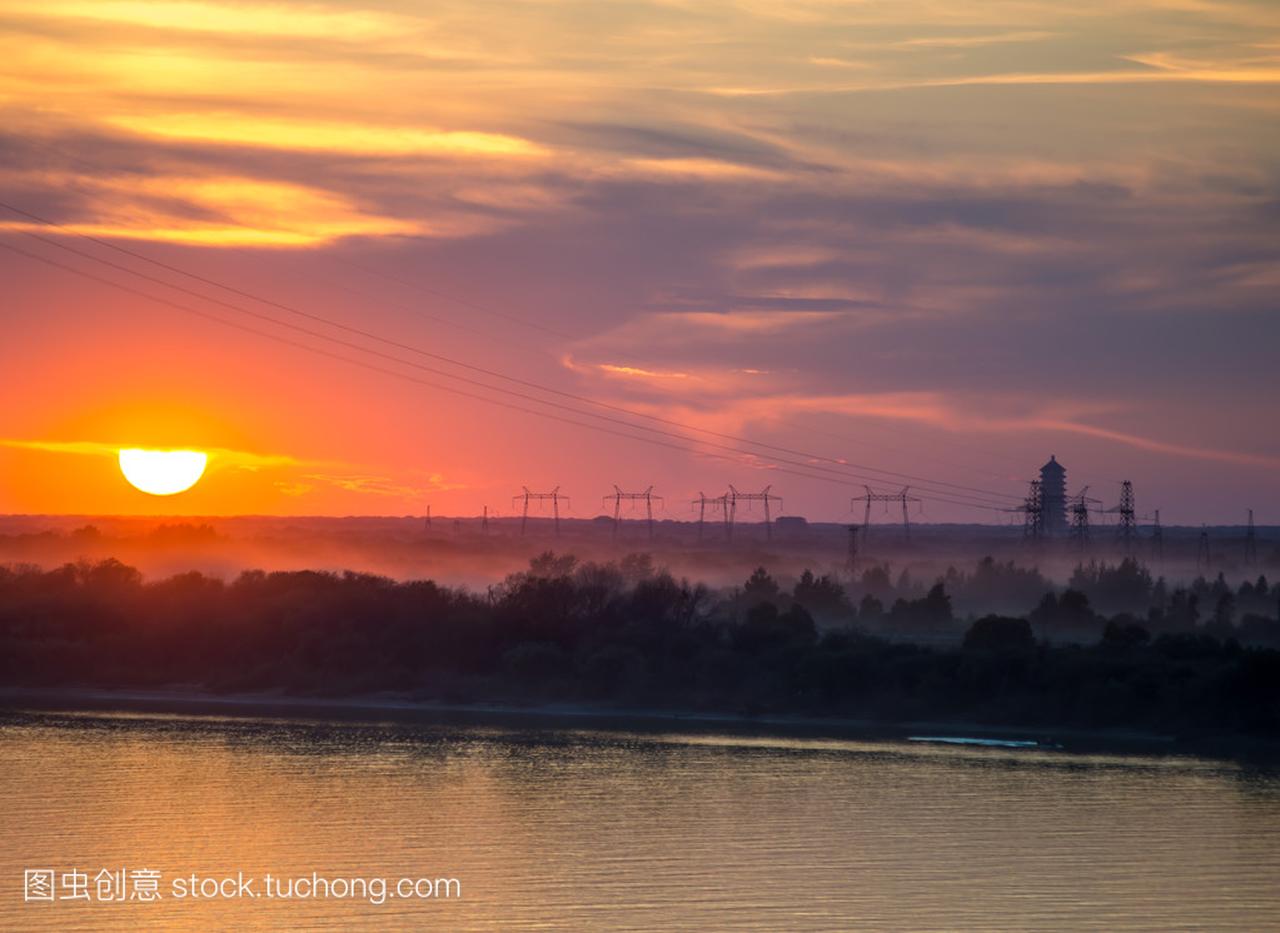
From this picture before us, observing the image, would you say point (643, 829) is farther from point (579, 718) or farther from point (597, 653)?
point (597, 653)

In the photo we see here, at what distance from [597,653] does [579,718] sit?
6.50 metres

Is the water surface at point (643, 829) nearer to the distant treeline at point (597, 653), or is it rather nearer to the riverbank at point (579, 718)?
the riverbank at point (579, 718)

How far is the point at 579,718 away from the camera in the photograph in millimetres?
71562

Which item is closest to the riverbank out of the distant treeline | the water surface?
the distant treeline

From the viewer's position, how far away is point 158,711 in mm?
72875

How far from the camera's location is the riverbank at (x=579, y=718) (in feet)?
215

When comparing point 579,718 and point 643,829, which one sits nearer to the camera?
point 643,829

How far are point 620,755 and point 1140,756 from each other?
19642 millimetres

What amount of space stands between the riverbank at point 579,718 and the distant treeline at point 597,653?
3.25 ft

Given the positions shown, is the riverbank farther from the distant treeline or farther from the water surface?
the water surface

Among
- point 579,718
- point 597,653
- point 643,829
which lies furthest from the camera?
point 597,653

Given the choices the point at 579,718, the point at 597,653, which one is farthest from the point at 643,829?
the point at 597,653

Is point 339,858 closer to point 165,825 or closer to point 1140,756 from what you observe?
point 165,825

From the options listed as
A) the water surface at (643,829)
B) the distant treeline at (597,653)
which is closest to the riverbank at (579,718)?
the distant treeline at (597,653)
